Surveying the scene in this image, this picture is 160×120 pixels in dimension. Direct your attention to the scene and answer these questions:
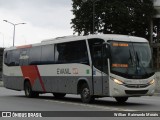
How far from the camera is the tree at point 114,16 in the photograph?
65500 millimetres

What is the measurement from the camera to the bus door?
20.9 metres

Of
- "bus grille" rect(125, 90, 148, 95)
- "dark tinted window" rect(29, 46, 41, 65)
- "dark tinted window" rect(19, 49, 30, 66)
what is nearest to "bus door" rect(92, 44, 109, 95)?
"bus grille" rect(125, 90, 148, 95)

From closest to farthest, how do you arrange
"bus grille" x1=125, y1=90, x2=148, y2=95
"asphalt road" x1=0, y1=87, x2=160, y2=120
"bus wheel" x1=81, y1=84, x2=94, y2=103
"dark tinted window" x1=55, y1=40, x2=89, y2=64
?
"asphalt road" x1=0, y1=87, x2=160, y2=120
"bus grille" x1=125, y1=90, x2=148, y2=95
"bus wheel" x1=81, y1=84, x2=94, y2=103
"dark tinted window" x1=55, y1=40, x2=89, y2=64

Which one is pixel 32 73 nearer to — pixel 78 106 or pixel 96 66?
pixel 96 66

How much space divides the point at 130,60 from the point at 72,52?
3616 millimetres

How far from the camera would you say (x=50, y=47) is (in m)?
26.1

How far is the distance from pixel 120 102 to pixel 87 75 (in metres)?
2.07

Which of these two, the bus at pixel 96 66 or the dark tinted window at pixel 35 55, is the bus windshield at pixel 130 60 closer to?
the bus at pixel 96 66

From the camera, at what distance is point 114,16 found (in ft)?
217

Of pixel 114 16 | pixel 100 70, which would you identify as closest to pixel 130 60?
pixel 100 70

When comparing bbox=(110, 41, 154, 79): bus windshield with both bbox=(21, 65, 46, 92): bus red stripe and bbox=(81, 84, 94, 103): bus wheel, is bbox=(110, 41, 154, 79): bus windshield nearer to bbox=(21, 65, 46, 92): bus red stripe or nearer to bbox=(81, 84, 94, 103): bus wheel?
bbox=(81, 84, 94, 103): bus wheel

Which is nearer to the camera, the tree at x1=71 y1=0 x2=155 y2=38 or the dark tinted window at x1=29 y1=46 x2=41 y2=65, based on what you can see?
the dark tinted window at x1=29 y1=46 x2=41 y2=65

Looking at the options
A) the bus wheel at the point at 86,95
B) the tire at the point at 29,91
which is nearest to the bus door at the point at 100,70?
the bus wheel at the point at 86,95

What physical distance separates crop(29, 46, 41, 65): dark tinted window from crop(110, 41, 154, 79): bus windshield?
747cm
